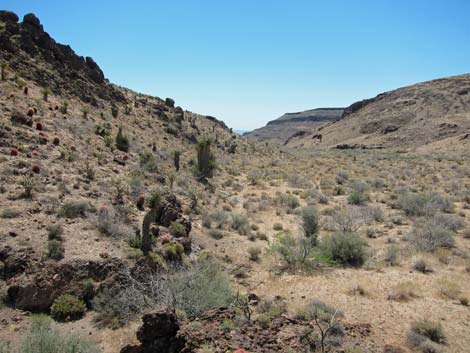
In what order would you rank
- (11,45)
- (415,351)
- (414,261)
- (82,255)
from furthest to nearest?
(11,45) < (414,261) < (82,255) < (415,351)

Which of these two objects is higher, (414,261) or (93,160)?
(93,160)

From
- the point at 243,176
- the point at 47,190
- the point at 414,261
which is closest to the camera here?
the point at 414,261

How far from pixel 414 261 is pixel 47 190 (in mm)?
13220

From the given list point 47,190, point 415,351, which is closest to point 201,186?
point 47,190

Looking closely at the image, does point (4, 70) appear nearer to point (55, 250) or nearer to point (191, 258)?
point (55, 250)

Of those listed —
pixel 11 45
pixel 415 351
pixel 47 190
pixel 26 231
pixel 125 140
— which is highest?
pixel 11 45

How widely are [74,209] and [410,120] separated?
82.1 m

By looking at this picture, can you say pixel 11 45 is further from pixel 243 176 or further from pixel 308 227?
pixel 308 227

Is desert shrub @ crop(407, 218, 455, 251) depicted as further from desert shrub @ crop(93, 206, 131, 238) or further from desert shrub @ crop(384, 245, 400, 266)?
desert shrub @ crop(93, 206, 131, 238)

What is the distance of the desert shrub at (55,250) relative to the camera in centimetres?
970

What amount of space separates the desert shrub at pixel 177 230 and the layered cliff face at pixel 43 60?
18846 mm

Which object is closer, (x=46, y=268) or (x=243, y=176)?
(x=46, y=268)

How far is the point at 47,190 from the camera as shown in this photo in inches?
526

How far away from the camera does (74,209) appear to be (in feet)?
40.3
